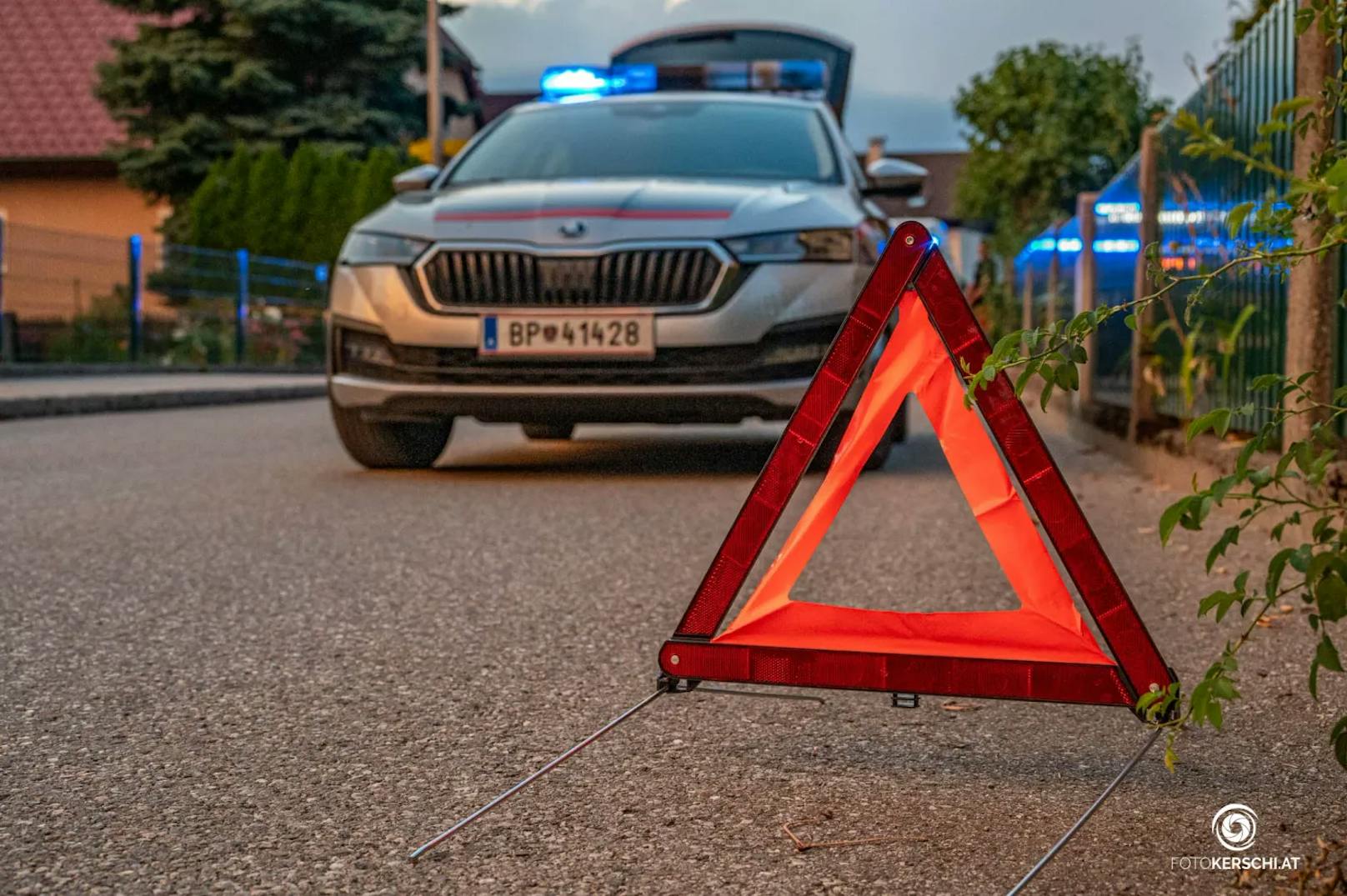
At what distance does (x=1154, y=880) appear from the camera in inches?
86.1

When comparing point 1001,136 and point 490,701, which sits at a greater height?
point 1001,136

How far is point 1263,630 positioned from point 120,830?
266cm

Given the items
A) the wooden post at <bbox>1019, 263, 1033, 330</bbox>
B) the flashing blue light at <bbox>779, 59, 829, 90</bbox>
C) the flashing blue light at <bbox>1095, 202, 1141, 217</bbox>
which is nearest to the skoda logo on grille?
the flashing blue light at <bbox>1095, 202, 1141, 217</bbox>

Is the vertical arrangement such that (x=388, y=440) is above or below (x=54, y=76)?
below

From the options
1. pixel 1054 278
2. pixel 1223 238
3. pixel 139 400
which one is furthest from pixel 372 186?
pixel 1223 238

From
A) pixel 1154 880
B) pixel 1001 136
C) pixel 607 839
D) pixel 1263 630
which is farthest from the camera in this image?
pixel 1001 136

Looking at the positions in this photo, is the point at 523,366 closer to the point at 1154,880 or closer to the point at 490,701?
the point at 490,701

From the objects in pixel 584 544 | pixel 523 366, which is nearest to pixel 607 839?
pixel 584 544

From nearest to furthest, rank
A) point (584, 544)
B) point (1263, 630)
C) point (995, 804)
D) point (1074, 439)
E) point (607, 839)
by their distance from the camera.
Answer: point (607, 839) → point (995, 804) → point (1263, 630) → point (584, 544) → point (1074, 439)

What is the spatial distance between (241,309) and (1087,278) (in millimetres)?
15694

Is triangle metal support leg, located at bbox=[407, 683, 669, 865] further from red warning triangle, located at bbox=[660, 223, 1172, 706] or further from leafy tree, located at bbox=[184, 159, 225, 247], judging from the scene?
leafy tree, located at bbox=[184, 159, 225, 247]

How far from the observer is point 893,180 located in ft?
26.2

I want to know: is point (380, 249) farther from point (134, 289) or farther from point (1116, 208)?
point (134, 289)

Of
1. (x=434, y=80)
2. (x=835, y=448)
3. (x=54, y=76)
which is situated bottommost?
(x=835, y=448)
